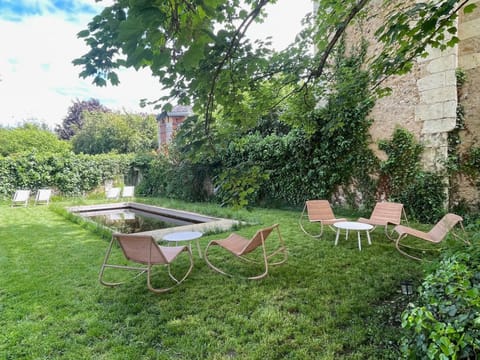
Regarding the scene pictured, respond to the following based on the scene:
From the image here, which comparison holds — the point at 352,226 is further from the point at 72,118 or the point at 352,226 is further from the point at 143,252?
the point at 72,118

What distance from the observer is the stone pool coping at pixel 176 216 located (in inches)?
218

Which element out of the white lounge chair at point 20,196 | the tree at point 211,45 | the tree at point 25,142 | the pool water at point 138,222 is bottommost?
the pool water at point 138,222

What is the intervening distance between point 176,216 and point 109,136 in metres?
14.9

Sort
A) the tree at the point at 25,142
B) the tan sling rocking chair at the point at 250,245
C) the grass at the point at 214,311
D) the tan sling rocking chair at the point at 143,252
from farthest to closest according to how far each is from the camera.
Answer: the tree at the point at 25,142 < the tan sling rocking chair at the point at 250,245 < the tan sling rocking chair at the point at 143,252 < the grass at the point at 214,311

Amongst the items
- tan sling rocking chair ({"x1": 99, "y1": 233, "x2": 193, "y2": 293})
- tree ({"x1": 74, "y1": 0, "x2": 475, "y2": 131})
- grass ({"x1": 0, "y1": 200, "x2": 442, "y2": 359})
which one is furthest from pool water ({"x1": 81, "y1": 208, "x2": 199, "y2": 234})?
tree ({"x1": 74, "y1": 0, "x2": 475, "y2": 131})

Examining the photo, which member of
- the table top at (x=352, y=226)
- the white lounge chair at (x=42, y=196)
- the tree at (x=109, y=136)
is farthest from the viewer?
the tree at (x=109, y=136)

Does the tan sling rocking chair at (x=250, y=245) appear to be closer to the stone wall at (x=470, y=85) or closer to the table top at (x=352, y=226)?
the table top at (x=352, y=226)

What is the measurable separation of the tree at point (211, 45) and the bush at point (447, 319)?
72.7 inches

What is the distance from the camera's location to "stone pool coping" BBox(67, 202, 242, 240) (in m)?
5.53

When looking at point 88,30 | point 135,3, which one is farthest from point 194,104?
point 135,3

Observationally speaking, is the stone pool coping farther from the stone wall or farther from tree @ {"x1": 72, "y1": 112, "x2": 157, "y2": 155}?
tree @ {"x1": 72, "y1": 112, "x2": 157, "y2": 155}

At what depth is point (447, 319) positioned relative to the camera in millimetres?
1316

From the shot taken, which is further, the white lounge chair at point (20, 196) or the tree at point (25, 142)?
the tree at point (25, 142)

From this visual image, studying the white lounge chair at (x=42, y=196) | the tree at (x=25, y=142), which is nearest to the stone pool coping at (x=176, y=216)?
the white lounge chair at (x=42, y=196)
